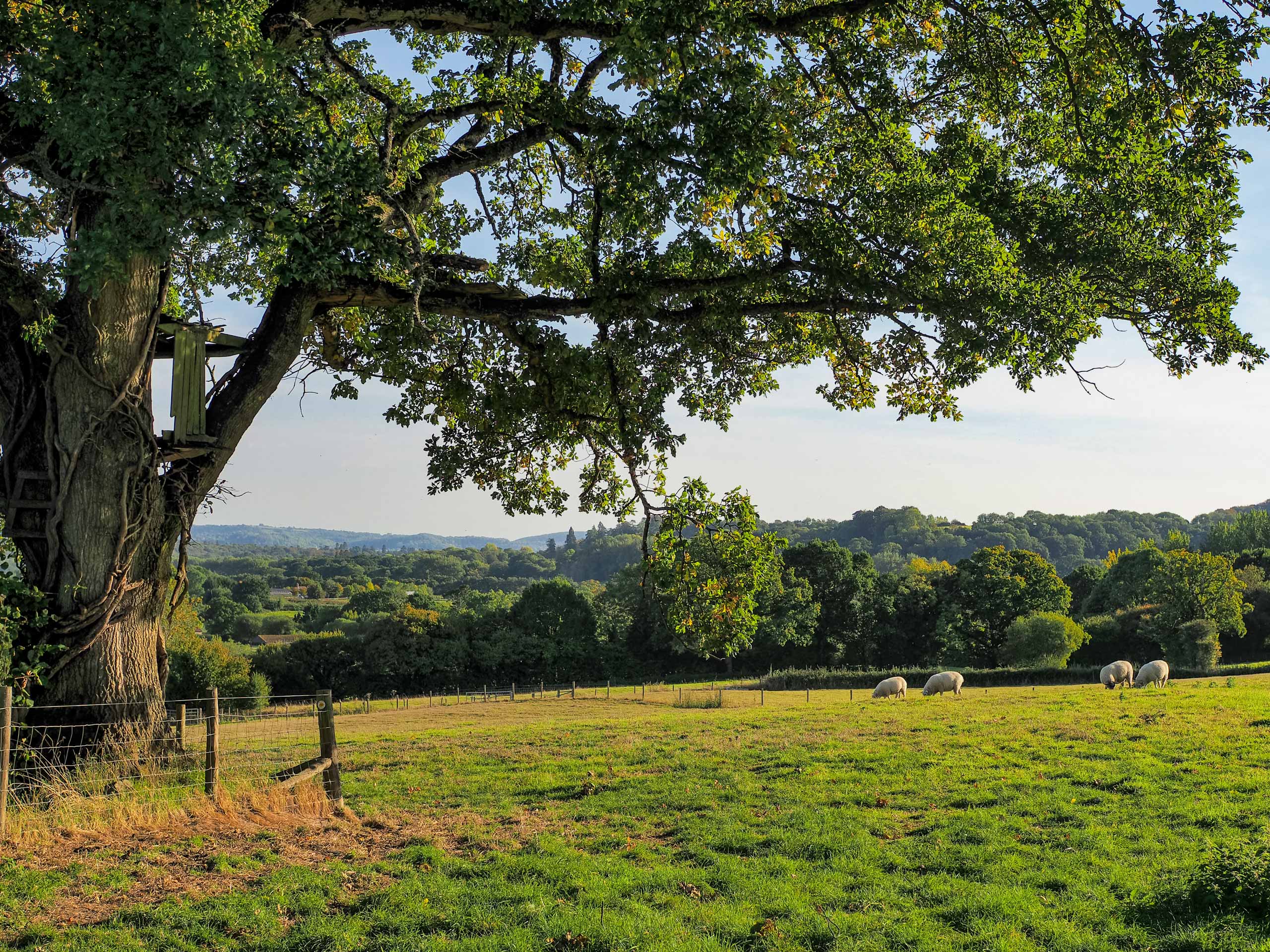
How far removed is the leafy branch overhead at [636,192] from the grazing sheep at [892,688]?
2394 cm

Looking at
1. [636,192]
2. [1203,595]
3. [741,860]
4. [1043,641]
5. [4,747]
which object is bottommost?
[1043,641]

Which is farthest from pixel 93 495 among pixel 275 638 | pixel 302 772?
pixel 275 638

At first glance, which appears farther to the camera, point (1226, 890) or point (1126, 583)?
point (1126, 583)

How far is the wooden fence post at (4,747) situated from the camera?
8203 millimetres

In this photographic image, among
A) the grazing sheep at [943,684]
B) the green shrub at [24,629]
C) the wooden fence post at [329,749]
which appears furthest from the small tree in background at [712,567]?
the grazing sheep at [943,684]

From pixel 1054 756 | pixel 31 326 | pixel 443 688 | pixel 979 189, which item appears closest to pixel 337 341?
pixel 31 326

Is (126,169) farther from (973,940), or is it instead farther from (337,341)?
(973,940)

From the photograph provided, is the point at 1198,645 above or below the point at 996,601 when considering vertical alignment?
below

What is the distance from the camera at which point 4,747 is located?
27.6 feet

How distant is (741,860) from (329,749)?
5.83 metres

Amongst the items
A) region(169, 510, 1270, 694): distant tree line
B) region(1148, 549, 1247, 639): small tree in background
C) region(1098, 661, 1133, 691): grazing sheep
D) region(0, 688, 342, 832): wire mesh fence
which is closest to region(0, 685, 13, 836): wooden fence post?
region(0, 688, 342, 832): wire mesh fence

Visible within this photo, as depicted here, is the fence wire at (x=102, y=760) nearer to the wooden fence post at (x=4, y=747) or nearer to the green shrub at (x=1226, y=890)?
the wooden fence post at (x=4, y=747)

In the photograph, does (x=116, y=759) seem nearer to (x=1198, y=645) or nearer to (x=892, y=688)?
(x=892, y=688)

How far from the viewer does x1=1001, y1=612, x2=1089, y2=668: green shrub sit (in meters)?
59.8
